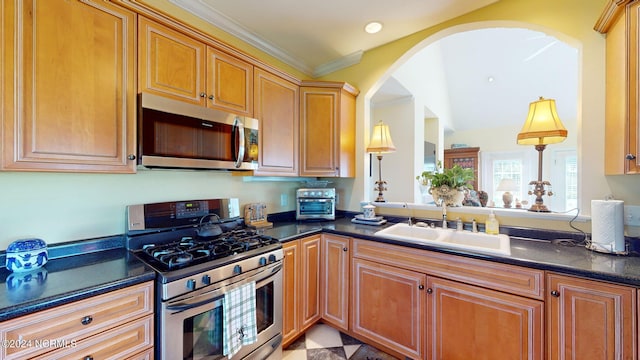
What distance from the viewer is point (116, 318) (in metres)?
1.04

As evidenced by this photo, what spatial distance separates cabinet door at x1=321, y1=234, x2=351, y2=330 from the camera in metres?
2.00

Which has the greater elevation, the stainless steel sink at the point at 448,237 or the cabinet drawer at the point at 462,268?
the stainless steel sink at the point at 448,237

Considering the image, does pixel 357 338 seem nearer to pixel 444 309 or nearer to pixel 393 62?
pixel 444 309

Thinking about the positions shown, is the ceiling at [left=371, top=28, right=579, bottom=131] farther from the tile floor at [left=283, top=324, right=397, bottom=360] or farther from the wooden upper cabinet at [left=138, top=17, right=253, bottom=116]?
the tile floor at [left=283, top=324, right=397, bottom=360]

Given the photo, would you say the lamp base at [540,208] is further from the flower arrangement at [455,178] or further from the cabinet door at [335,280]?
the cabinet door at [335,280]

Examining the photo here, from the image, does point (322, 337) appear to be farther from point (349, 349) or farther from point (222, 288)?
point (222, 288)

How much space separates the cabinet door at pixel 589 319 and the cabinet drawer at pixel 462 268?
0.08 m

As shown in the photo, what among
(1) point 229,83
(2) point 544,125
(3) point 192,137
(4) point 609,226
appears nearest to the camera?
(4) point 609,226

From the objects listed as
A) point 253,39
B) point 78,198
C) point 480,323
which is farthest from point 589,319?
point 253,39

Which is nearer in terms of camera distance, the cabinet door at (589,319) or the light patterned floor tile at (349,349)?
the cabinet door at (589,319)

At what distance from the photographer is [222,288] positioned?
132 cm

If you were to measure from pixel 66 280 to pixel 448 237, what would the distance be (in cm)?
228

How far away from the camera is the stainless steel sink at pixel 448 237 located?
1628 mm

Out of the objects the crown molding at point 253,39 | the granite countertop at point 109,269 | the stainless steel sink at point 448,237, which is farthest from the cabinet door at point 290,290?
the crown molding at point 253,39
